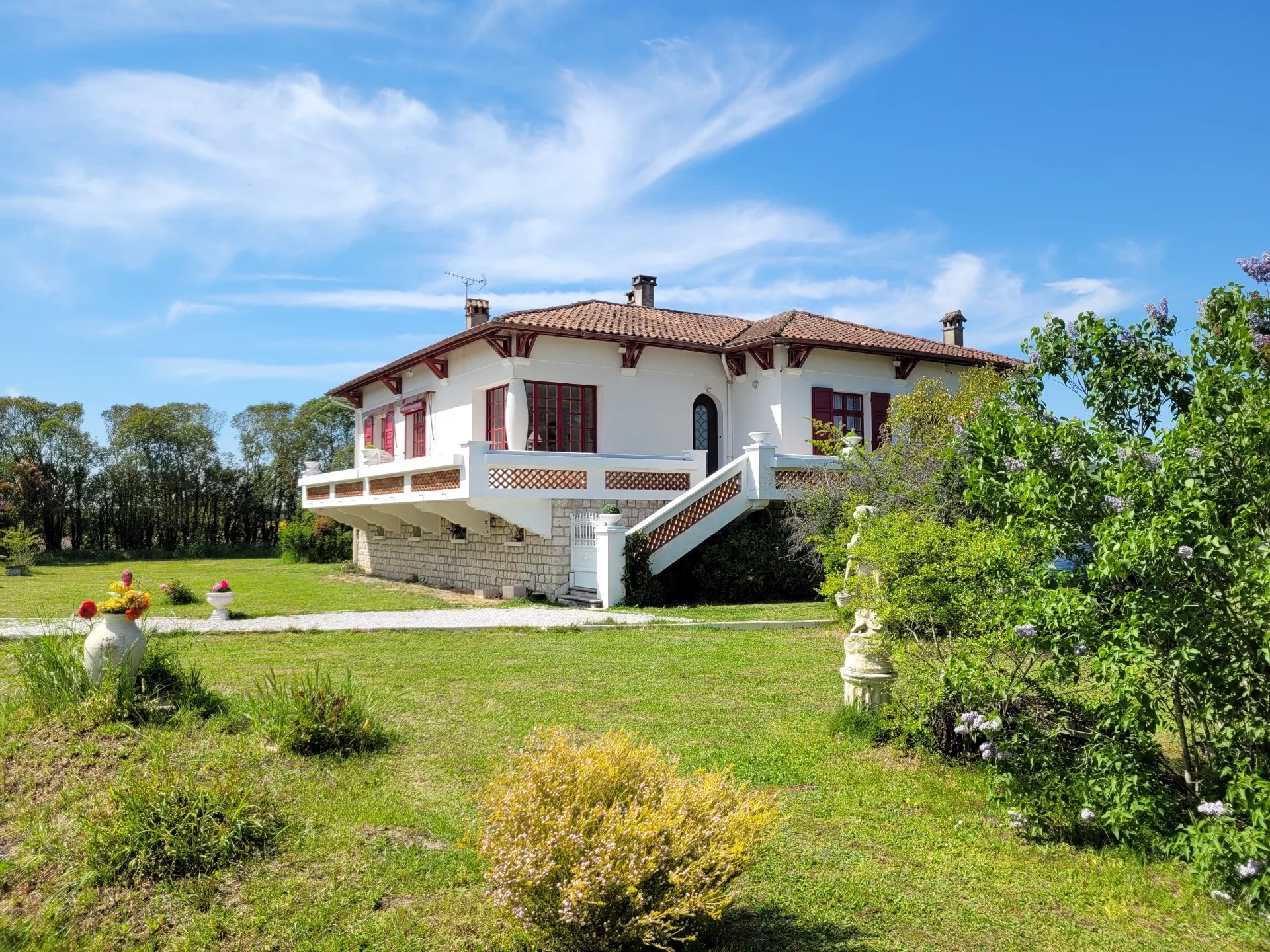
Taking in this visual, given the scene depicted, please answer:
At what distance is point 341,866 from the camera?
479 cm

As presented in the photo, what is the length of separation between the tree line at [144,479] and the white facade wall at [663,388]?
24177 millimetres

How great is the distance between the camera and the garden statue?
6863mm

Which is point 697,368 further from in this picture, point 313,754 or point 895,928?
point 895,928

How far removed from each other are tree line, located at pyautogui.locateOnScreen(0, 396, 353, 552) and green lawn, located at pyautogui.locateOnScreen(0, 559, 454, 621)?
7.34 m

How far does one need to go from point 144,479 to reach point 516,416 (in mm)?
30893

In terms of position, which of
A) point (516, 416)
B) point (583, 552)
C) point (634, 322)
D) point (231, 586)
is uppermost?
point (634, 322)

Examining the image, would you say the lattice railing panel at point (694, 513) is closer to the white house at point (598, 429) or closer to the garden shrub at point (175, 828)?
the white house at point (598, 429)

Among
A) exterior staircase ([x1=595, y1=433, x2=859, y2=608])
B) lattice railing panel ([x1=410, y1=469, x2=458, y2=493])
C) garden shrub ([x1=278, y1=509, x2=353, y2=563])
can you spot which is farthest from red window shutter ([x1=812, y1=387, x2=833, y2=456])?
garden shrub ([x1=278, y1=509, x2=353, y2=563])

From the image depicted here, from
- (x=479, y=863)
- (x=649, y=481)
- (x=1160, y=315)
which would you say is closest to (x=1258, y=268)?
(x=1160, y=315)

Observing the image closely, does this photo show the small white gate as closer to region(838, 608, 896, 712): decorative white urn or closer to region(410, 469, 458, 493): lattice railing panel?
region(410, 469, 458, 493): lattice railing panel

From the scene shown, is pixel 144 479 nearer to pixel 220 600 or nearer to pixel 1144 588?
pixel 220 600

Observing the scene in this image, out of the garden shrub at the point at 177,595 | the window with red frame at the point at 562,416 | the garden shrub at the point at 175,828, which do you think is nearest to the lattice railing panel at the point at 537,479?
the window with red frame at the point at 562,416

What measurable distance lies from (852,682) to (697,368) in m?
15.5

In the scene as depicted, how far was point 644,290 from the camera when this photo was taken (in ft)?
84.4
